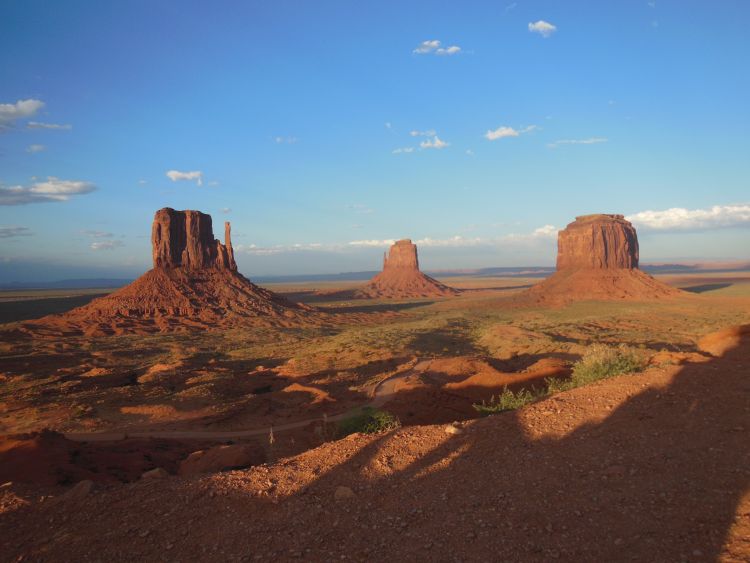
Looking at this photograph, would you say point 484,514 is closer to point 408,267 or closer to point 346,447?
point 346,447

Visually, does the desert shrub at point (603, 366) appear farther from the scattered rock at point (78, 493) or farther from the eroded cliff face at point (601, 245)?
Result: the eroded cliff face at point (601, 245)

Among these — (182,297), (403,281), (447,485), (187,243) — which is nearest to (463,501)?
(447,485)

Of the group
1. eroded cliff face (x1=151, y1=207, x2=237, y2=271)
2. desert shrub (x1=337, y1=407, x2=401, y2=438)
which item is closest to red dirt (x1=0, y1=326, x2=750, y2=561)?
desert shrub (x1=337, y1=407, x2=401, y2=438)

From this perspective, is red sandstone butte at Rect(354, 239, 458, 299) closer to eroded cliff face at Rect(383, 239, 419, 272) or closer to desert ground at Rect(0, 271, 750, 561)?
eroded cliff face at Rect(383, 239, 419, 272)

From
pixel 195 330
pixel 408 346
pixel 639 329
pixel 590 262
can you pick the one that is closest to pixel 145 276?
pixel 195 330

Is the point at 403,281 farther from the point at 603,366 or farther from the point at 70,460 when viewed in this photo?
the point at 70,460
